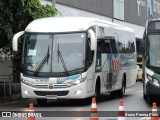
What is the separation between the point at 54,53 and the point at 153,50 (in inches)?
143

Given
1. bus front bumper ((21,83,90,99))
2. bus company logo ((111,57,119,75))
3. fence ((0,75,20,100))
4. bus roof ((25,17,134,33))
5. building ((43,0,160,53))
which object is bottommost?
fence ((0,75,20,100))

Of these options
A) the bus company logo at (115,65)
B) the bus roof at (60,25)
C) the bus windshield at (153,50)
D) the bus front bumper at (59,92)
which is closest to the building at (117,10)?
the bus company logo at (115,65)

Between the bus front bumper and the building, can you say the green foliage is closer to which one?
the bus front bumper

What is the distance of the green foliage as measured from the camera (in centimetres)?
2196

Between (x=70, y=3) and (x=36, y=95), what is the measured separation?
77.4ft

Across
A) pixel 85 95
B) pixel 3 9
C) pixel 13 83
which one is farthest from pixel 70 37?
pixel 13 83

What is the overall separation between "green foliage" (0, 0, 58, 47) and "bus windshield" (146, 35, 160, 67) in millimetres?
5684

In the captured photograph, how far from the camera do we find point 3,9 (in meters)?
22.0

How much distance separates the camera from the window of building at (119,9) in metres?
56.4

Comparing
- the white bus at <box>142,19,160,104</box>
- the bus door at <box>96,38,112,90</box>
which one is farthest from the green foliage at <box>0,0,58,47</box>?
the white bus at <box>142,19,160,104</box>

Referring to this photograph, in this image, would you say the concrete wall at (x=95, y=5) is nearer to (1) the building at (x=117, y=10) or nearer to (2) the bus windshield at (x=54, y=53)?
(1) the building at (x=117, y=10)

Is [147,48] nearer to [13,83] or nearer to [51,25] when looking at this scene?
[51,25]

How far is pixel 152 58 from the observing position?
19438mm

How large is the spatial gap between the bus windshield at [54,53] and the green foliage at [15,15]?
2.42 m
